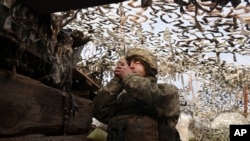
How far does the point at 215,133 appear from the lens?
1154 centimetres

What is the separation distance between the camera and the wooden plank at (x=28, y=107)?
2.26 meters

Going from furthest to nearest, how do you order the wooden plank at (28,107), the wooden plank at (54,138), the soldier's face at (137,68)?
the soldier's face at (137,68) → the wooden plank at (54,138) → the wooden plank at (28,107)

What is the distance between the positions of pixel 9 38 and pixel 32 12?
0.42 metres

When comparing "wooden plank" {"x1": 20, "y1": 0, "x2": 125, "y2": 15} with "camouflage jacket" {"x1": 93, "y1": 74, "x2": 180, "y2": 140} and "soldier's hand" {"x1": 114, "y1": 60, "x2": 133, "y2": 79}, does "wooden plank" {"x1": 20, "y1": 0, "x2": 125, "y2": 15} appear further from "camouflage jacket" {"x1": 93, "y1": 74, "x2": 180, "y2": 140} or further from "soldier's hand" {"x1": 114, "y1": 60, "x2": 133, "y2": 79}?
"camouflage jacket" {"x1": 93, "y1": 74, "x2": 180, "y2": 140}

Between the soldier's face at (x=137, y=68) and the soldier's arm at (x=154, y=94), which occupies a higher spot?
the soldier's face at (x=137, y=68)

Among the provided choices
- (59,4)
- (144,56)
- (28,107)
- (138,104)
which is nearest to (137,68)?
(144,56)

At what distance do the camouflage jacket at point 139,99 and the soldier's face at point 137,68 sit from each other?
3.3 inches

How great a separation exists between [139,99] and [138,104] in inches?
7.2

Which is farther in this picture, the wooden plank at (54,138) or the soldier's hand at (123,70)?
the soldier's hand at (123,70)

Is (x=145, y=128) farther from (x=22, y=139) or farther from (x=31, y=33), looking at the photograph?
(x=31, y=33)

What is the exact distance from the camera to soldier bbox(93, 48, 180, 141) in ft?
8.27

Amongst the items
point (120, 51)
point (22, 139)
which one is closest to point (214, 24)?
point (120, 51)

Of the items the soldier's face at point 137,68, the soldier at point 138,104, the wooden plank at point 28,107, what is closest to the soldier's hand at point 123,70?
the soldier at point 138,104

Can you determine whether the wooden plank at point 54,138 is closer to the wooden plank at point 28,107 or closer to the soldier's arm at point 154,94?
the wooden plank at point 28,107
